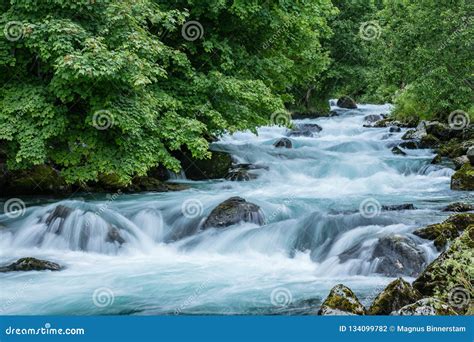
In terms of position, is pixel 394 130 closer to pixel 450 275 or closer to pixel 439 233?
pixel 439 233

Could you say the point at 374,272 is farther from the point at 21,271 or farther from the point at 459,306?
the point at 21,271

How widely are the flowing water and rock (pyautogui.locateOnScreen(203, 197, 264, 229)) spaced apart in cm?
21

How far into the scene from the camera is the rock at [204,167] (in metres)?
18.9

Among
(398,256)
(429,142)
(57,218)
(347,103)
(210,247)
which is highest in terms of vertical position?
(347,103)

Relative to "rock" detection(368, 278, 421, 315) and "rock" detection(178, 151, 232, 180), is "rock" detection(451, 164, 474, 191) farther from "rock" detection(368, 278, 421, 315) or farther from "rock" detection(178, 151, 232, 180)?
"rock" detection(368, 278, 421, 315)

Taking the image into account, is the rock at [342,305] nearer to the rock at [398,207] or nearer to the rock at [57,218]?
the rock at [398,207]

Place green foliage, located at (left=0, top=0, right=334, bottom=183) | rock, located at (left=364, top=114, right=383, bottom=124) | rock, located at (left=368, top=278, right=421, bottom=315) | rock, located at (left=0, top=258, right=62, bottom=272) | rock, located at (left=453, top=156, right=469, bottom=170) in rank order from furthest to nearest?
rock, located at (left=364, top=114, right=383, bottom=124) < rock, located at (left=453, top=156, right=469, bottom=170) < green foliage, located at (left=0, top=0, right=334, bottom=183) < rock, located at (left=0, top=258, right=62, bottom=272) < rock, located at (left=368, top=278, right=421, bottom=315)

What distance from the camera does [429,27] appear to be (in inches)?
858

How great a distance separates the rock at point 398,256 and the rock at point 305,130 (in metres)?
18.6

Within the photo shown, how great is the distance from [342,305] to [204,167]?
40.3 ft

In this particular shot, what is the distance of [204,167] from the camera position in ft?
62.0

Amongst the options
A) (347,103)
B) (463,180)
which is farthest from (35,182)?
(347,103)

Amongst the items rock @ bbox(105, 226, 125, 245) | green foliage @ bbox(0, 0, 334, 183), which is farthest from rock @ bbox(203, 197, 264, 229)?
rock @ bbox(105, 226, 125, 245)

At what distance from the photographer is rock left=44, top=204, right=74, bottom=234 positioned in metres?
12.3
